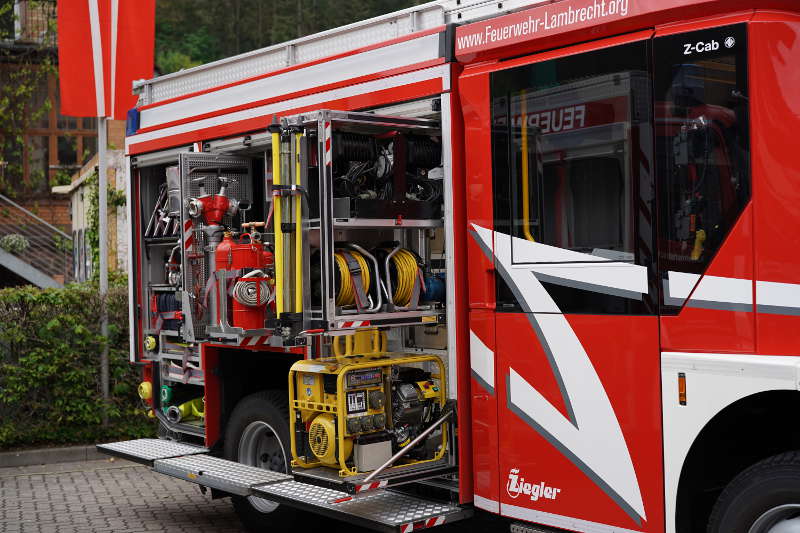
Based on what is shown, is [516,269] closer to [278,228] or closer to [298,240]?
[298,240]

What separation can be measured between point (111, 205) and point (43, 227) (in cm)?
206

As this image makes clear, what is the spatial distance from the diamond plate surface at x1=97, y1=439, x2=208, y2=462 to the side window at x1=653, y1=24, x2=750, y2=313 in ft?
14.8

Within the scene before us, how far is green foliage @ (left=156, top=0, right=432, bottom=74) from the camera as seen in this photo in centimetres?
4009

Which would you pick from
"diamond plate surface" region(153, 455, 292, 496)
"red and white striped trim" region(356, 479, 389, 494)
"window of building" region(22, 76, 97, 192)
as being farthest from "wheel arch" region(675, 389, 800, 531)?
"window of building" region(22, 76, 97, 192)

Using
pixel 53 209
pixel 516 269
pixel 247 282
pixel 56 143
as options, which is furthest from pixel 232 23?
pixel 516 269

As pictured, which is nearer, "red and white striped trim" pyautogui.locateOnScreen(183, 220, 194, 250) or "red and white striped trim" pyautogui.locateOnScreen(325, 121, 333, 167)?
"red and white striped trim" pyautogui.locateOnScreen(325, 121, 333, 167)

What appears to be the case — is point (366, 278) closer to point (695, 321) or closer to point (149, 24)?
point (695, 321)

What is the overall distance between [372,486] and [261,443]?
6.61ft

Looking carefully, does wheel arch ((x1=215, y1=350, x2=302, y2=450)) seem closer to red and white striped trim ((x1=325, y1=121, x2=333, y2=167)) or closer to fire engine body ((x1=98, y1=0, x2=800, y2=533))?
fire engine body ((x1=98, y1=0, x2=800, y2=533))

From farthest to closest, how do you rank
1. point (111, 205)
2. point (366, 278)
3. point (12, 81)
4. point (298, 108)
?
point (12, 81) → point (111, 205) → point (298, 108) → point (366, 278)

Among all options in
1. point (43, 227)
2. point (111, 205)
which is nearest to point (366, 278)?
point (111, 205)

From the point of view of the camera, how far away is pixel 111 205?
778 inches

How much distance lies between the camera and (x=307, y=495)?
6.30m

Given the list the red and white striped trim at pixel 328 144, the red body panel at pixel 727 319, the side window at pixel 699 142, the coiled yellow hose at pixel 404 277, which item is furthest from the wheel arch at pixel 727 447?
the red and white striped trim at pixel 328 144
